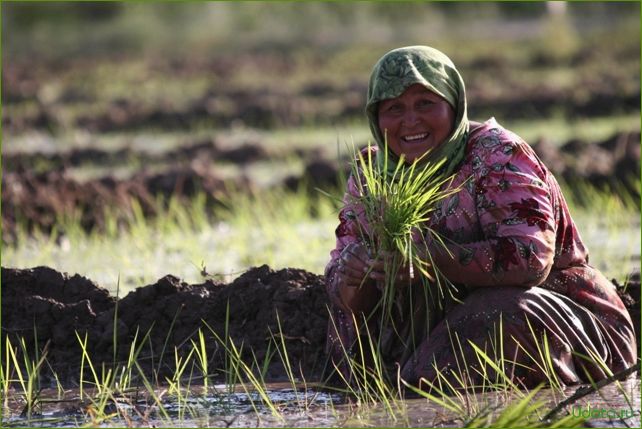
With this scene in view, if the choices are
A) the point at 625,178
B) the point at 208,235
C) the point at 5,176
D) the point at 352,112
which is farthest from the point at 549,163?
the point at 352,112

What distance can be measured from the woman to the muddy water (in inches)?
5.4

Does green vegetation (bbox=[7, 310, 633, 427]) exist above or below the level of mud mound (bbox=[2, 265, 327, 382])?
below

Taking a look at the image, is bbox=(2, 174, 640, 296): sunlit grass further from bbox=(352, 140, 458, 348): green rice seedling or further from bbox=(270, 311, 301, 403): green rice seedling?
bbox=(352, 140, 458, 348): green rice seedling

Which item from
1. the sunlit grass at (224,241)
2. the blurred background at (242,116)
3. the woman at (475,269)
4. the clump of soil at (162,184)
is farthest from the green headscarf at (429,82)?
the clump of soil at (162,184)

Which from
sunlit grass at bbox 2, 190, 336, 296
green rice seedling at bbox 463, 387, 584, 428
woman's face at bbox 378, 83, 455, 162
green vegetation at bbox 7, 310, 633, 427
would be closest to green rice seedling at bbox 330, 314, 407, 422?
green vegetation at bbox 7, 310, 633, 427

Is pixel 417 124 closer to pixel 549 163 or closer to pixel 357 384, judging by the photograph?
pixel 357 384

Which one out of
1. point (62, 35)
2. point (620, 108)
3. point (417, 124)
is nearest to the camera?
point (417, 124)

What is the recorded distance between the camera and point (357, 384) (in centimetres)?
442

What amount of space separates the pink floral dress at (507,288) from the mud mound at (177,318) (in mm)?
606

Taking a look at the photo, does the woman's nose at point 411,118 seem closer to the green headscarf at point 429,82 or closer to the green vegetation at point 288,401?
the green headscarf at point 429,82

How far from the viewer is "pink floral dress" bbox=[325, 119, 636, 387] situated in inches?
161

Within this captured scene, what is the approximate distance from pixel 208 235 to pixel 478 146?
3.70 m

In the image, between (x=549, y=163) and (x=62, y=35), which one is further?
(x=62, y=35)

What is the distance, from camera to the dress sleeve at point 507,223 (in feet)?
13.4
